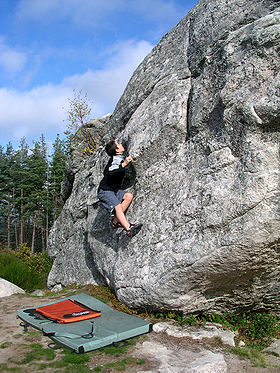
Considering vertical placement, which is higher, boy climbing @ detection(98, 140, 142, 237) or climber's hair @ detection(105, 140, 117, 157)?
climber's hair @ detection(105, 140, 117, 157)

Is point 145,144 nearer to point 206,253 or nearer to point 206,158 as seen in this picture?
point 206,158

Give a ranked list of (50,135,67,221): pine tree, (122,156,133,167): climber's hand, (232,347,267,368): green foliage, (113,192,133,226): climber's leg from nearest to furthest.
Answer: (232,347,267,368): green foliage → (122,156,133,167): climber's hand → (113,192,133,226): climber's leg → (50,135,67,221): pine tree

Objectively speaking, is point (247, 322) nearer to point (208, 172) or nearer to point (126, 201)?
point (208, 172)

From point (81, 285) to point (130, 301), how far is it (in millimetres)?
3323

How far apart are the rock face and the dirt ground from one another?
0.88 m

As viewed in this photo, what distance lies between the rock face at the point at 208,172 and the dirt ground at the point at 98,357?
0.88 meters

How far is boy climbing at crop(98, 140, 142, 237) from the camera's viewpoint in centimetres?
723

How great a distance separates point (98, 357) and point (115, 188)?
12.9 feet

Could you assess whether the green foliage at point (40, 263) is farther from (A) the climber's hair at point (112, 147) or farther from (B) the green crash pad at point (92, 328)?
(A) the climber's hair at point (112, 147)

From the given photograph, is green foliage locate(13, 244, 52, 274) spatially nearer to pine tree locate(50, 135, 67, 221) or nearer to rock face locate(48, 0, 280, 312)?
rock face locate(48, 0, 280, 312)

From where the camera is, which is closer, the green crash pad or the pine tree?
the green crash pad

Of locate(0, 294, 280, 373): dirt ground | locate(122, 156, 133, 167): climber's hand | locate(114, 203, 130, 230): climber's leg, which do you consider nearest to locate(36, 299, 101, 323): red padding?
locate(0, 294, 280, 373): dirt ground

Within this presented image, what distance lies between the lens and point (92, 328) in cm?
528

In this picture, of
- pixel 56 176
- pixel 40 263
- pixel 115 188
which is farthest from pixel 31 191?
pixel 115 188
